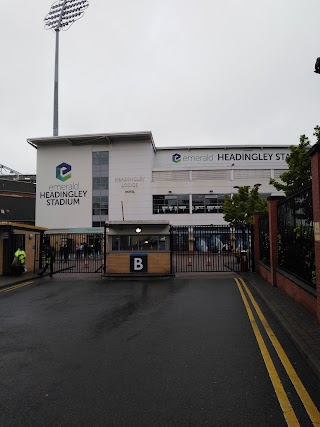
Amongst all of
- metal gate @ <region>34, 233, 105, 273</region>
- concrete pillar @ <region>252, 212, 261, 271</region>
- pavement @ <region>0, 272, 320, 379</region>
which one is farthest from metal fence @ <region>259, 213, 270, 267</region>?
metal gate @ <region>34, 233, 105, 273</region>

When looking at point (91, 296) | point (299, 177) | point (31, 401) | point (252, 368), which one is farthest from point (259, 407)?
point (299, 177)

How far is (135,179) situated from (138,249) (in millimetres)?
33765

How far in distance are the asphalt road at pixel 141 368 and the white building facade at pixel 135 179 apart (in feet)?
131

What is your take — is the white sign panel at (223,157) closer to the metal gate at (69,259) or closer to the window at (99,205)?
the window at (99,205)

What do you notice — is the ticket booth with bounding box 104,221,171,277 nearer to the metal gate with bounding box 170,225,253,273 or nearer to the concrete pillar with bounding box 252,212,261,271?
the metal gate with bounding box 170,225,253,273

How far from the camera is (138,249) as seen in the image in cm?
1706

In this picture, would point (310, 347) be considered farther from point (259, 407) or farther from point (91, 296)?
point (91, 296)

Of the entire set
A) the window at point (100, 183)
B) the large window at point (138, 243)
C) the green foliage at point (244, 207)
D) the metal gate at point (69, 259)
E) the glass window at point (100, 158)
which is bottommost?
the metal gate at point (69, 259)

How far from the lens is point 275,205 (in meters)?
12.0

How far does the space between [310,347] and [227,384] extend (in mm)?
1775

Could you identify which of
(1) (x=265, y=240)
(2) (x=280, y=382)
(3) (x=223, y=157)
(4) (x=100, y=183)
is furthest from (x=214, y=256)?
(2) (x=280, y=382)

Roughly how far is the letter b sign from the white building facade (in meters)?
31.4

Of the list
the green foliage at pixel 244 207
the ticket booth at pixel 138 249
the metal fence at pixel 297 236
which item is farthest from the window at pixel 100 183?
the metal fence at pixel 297 236

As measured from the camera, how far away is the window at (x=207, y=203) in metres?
48.2
